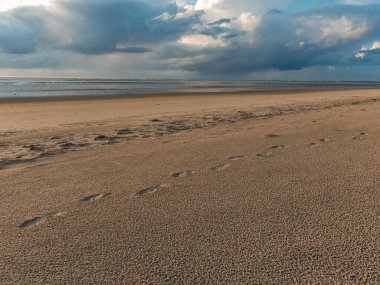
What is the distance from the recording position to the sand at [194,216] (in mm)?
2010

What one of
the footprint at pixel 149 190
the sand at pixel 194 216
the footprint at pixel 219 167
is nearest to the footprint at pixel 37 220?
the sand at pixel 194 216

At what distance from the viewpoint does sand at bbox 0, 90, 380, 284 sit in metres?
2.01

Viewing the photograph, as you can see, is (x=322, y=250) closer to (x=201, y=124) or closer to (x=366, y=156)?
(x=366, y=156)

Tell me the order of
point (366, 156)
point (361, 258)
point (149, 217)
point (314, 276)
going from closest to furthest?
point (314, 276) < point (361, 258) < point (149, 217) < point (366, 156)

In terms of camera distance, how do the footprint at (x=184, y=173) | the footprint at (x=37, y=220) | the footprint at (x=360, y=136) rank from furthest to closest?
the footprint at (x=360, y=136) < the footprint at (x=184, y=173) < the footprint at (x=37, y=220)

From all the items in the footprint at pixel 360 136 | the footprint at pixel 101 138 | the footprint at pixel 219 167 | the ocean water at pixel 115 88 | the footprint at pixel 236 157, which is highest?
the ocean water at pixel 115 88

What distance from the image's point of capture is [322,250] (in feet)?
7.18

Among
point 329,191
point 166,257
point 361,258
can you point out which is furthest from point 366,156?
point 166,257

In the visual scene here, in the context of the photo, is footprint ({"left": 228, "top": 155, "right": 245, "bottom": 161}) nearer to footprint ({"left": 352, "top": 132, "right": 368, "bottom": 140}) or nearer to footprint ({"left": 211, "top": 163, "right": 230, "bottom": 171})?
footprint ({"left": 211, "top": 163, "right": 230, "bottom": 171})

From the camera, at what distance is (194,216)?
279 centimetres

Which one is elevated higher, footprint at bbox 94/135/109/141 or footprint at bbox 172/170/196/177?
footprint at bbox 94/135/109/141

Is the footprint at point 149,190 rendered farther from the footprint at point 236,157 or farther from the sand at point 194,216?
the footprint at point 236,157

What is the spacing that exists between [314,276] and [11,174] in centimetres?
383

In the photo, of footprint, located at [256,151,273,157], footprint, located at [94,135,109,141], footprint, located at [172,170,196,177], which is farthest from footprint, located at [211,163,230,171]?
footprint, located at [94,135,109,141]
